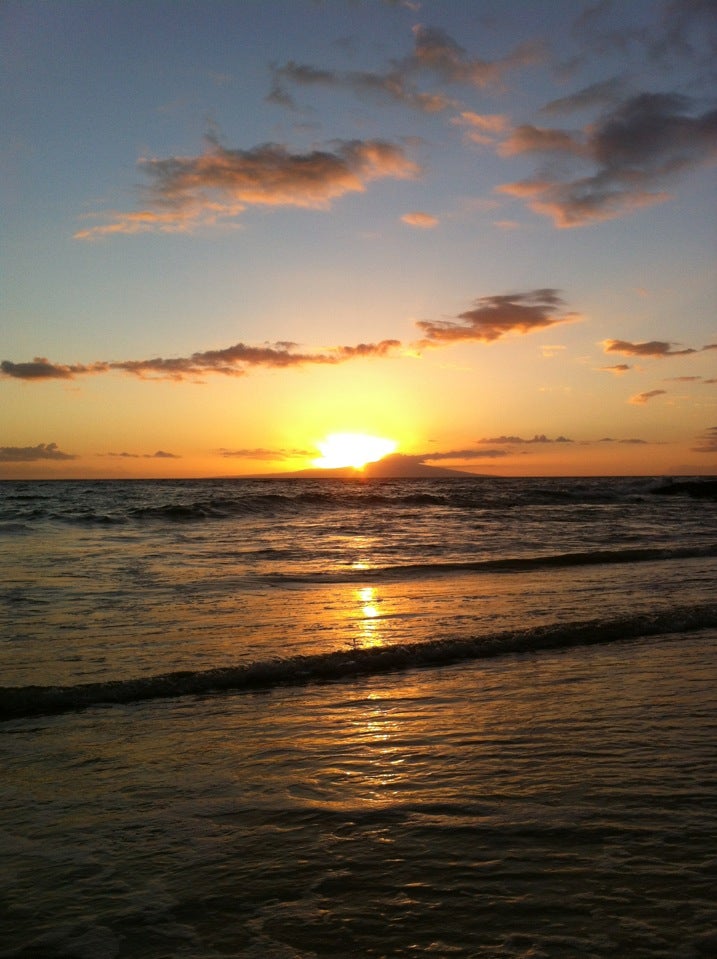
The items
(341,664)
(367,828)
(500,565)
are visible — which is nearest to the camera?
(367,828)

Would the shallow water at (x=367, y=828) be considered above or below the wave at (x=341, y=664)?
above

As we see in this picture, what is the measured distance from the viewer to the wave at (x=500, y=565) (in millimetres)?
16391

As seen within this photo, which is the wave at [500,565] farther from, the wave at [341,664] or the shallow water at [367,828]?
the shallow water at [367,828]

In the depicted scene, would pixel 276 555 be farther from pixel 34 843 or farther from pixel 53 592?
pixel 34 843

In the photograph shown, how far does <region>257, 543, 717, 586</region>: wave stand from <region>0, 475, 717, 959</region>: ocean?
3.28 meters

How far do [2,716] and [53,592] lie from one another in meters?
6.85

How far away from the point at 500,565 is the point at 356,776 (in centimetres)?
1392

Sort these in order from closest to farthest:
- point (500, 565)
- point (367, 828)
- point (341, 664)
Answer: point (367, 828)
point (341, 664)
point (500, 565)

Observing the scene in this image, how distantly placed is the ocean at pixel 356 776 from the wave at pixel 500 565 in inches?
129

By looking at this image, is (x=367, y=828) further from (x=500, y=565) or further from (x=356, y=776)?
(x=500, y=565)

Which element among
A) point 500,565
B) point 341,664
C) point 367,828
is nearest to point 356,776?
point 367,828

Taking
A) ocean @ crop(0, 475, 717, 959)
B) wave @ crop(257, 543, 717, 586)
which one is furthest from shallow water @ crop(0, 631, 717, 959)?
wave @ crop(257, 543, 717, 586)

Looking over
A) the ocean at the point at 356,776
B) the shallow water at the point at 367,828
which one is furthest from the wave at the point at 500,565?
the shallow water at the point at 367,828

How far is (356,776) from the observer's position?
503cm
